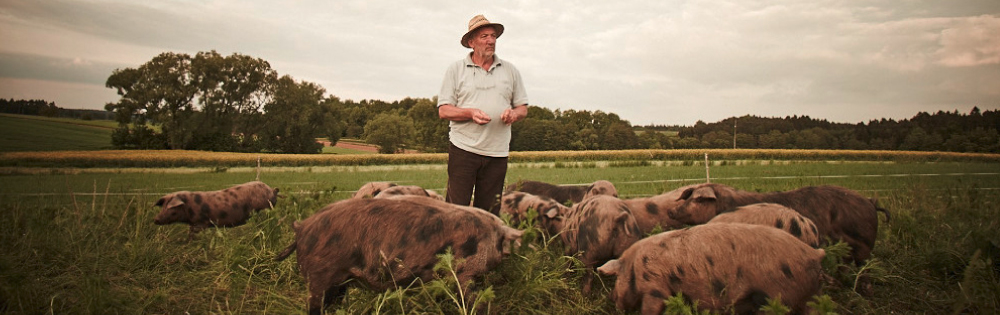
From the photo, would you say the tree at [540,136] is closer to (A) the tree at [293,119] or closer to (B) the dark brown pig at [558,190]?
(A) the tree at [293,119]

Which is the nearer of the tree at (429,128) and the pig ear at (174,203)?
the pig ear at (174,203)

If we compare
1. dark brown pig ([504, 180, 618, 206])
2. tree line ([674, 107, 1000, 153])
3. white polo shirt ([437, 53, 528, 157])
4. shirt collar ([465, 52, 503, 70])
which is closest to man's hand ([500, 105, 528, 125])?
white polo shirt ([437, 53, 528, 157])

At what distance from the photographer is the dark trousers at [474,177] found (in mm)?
5035

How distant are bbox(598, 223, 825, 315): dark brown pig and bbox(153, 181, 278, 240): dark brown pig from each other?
5388mm

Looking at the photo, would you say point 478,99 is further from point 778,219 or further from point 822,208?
point 822,208

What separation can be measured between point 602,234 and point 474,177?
1.50 m

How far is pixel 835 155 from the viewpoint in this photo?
28.9 m

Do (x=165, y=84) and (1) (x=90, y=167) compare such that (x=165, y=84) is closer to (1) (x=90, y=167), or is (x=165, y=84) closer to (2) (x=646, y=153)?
(1) (x=90, y=167)

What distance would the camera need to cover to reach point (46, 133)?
48.1ft

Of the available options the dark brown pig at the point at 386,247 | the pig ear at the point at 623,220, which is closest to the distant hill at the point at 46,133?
the dark brown pig at the point at 386,247

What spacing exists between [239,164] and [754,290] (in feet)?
116

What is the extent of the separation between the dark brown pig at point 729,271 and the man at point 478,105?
2133 mm

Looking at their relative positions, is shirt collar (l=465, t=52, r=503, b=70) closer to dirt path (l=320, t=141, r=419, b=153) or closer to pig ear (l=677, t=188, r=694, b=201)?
pig ear (l=677, t=188, r=694, b=201)

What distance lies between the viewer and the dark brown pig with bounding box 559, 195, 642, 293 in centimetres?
439
